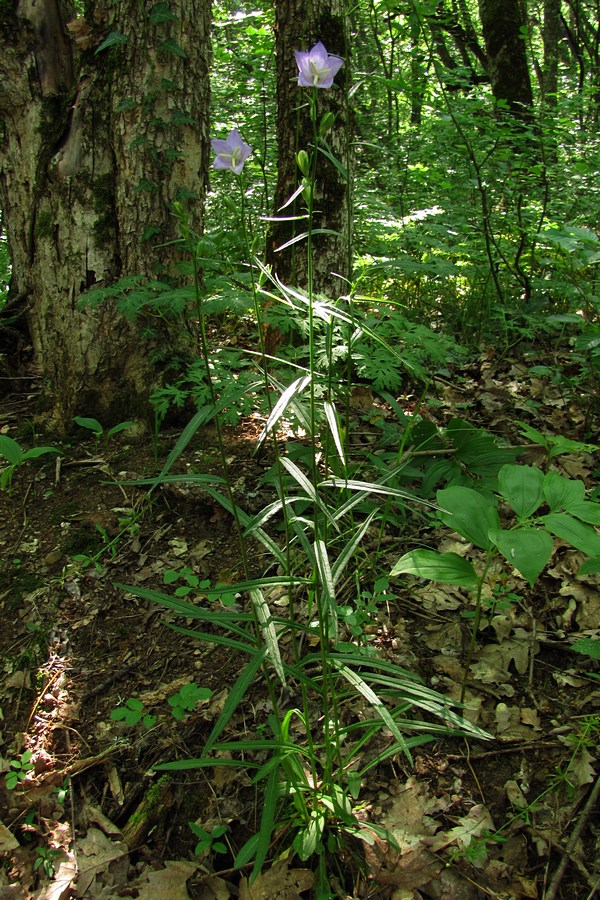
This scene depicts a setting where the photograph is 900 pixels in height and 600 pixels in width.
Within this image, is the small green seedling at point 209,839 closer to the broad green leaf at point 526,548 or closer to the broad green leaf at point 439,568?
the broad green leaf at point 439,568

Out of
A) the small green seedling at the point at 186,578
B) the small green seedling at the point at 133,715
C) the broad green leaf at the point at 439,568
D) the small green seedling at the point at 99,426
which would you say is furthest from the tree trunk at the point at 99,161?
the broad green leaf at the point at 439,568

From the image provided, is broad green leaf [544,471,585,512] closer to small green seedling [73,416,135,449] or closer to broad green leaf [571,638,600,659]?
broad green leaf [571,638,600,659]

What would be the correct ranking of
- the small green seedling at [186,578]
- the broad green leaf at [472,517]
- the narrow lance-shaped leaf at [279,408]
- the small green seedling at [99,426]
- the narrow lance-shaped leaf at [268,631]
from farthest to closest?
the small green seedling at [99,426] < the small green seedling at [186,578] < the broad green leaf at [472,517] < the narrow lance-shaped leaf at [268,631] < the narrow lance-shaped leaf at [279,408]

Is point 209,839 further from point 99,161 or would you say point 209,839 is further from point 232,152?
point 99,161

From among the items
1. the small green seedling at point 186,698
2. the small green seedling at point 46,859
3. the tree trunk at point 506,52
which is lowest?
the small green seedling at point 46,859

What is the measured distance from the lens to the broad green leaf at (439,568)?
1.38 metres

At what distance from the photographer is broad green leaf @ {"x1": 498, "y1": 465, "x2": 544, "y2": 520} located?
1391 mm

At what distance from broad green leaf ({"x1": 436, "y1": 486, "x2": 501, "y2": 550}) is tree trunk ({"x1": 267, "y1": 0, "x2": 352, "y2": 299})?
166 centimetres

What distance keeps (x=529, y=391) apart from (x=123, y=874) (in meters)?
2.53

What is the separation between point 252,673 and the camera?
116 centimetres

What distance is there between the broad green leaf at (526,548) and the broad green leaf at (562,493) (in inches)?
5.9

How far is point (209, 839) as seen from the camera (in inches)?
55.3

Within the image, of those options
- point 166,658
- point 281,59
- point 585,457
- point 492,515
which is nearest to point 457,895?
point 492,515

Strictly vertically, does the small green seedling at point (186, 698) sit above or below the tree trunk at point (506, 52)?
below
